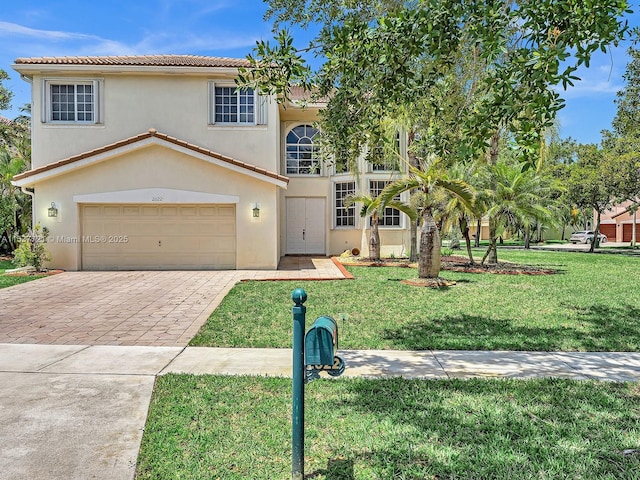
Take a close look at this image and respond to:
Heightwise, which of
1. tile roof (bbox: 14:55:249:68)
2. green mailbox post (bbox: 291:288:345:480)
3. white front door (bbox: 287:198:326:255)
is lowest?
green mailbox post (bbox: 291:288:345:480)

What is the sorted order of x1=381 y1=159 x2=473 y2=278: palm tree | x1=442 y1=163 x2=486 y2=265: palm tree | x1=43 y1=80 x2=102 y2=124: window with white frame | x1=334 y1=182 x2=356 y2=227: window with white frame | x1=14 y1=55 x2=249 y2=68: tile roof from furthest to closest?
x1=334 y1=182 x2=356 y2=227: window with white frame, x1=43 y1=80 x2=102 y2=124: window with white frame, x1=14 y1=55 x2=249 y2=68: tile roof, x1=442 y1=163 x2=486 y2=265: palm tree, x1=381 y1=159 x2=473 y2=278: palm tree

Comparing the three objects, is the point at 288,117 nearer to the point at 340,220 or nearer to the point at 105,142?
the point at 340,220

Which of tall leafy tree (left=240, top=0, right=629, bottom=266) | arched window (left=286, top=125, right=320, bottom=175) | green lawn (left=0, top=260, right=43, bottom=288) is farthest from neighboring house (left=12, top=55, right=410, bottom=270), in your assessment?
tall leafy tree (left=240, top=0, right=629, bottom=266)

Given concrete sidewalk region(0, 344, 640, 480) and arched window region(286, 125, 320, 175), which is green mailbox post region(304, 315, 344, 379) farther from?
arched window region(286, 125, 320, 175)

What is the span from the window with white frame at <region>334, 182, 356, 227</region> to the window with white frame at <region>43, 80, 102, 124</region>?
10.7m

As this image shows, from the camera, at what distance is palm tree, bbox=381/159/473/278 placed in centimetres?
1250

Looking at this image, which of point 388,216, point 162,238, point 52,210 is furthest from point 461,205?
point 52,210

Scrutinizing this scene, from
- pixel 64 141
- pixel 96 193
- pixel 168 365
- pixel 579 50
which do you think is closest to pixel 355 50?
pixel 579 50

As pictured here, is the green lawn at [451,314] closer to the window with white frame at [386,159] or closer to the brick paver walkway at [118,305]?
the brick paver walkway at [118,305]

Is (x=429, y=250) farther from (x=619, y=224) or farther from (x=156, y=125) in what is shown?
(x=619, y=224)

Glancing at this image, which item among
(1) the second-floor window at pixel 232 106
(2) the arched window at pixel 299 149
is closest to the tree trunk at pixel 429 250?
(1) the second-floor window at pixel 232 106

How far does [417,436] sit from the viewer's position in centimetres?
369

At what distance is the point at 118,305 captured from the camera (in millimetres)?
9680

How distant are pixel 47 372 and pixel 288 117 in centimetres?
1785
